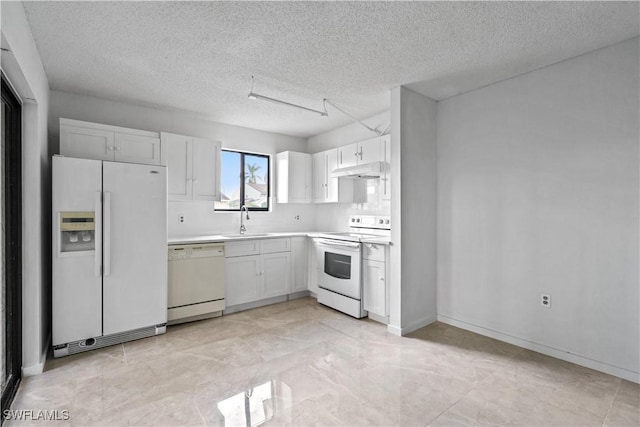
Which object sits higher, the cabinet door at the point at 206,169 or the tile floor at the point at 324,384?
the cabinet door at the point at 206,169

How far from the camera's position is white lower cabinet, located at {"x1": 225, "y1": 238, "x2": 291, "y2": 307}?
4020 millimetres

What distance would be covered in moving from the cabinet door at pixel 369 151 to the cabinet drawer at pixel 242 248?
5.68 feet

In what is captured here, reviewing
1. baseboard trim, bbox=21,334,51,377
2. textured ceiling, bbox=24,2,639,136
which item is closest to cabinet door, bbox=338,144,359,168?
textured ceiling, bbox=24,2,639,136

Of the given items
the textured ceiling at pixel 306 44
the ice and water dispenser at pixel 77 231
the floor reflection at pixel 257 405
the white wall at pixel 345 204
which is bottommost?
the floor reflection at pixel 257 405

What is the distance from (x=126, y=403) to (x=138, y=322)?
1.16 m

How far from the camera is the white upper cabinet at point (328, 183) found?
4590 mm

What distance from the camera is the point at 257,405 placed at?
6.95 ft

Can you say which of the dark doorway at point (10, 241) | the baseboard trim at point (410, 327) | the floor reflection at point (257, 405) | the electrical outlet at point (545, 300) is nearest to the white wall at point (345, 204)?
the baseboard trim at point (410, 327)

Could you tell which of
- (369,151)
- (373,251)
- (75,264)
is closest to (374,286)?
(373,251)

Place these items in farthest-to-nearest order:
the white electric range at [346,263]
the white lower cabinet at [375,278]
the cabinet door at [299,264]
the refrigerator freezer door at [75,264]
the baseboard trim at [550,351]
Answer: the cabinet door at [299,264], the white electric range at [346,263], the white lower cabinet at [375,278], the refrigerator freezer door at [75,264], the baseboard trim at [550,351]

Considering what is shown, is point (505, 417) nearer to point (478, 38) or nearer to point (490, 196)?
point (490, 196)

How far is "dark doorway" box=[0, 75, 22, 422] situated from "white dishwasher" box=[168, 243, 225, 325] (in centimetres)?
128

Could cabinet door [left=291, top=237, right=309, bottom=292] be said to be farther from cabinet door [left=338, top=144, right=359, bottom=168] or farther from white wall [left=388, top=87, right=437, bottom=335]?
white wall [left=388, top=87, right=437, bottom=335]

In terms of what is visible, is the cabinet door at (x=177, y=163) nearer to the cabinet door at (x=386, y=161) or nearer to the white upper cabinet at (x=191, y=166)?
the white upper cabinet at (x=191, y=166)
